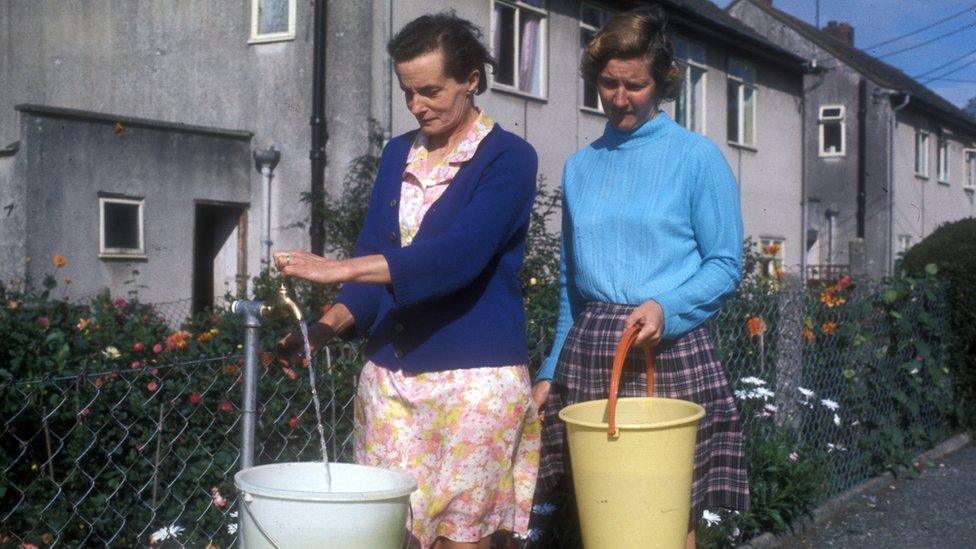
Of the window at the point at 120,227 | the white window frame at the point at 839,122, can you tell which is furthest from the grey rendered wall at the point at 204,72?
the white window frame at the point at 839,122

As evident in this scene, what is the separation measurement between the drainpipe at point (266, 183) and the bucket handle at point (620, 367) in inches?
447

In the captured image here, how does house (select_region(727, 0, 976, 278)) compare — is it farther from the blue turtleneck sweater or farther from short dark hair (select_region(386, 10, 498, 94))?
short dark hair (select_region(386, 10, 498, 94))

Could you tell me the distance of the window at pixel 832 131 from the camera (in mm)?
29609

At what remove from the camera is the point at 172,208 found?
1373 centimetres

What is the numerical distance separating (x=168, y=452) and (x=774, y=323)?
3171 mm

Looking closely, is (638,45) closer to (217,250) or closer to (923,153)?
(217,250)

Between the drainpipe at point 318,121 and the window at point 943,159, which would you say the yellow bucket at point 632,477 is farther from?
the window at point 943,159

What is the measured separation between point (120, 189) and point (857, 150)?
2116cm

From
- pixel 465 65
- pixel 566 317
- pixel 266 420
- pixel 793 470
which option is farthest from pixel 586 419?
pixel 793 470

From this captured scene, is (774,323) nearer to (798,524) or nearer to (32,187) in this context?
(798,524)

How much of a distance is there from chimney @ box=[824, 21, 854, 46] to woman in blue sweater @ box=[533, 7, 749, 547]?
111 feet

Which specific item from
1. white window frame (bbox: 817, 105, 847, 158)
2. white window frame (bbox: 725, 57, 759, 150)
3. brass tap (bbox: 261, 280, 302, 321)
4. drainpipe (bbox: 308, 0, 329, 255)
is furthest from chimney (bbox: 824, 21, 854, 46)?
brass tap (bbox: 261, 280, 302, 321)

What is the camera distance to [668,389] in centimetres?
297

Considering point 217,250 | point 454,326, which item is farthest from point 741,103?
point 454,326
